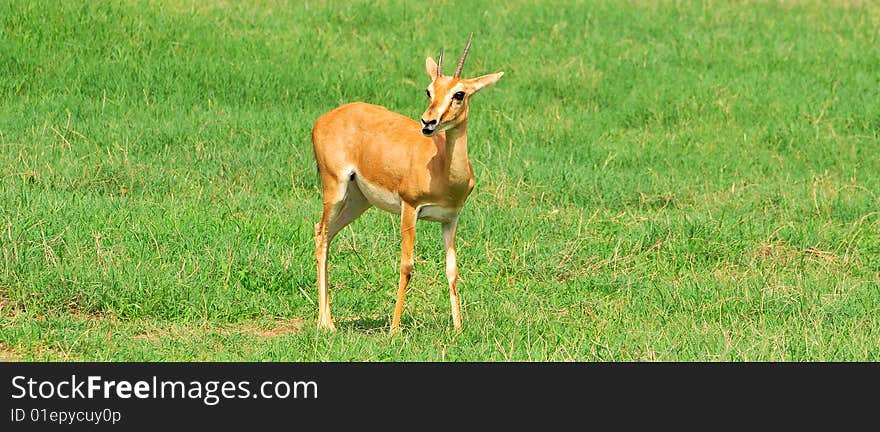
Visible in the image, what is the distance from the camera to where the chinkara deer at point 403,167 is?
716cm

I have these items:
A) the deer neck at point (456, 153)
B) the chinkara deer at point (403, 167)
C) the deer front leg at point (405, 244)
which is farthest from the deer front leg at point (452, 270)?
the deer neck at point (456, 153)

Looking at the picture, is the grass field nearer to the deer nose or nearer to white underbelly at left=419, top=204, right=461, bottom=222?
white underbelly at left=419, top=204, right=461, bottom=222

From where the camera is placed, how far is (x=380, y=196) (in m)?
7.69

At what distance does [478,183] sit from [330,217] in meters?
3.35

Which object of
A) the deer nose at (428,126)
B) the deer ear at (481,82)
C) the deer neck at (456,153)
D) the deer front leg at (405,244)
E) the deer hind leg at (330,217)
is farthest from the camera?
the deer hind leg at (330,217)

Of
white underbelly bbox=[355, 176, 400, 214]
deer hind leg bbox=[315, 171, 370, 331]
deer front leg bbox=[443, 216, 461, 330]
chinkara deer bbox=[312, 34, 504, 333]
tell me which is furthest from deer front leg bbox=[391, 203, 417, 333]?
deer hind leg bbox=[315, 171, 370, 331]

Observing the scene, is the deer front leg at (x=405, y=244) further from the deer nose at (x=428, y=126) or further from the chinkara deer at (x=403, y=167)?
the deer nose at (x=428, y=126)

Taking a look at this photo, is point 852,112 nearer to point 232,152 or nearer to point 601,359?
point 232,152

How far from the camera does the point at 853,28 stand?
17.1 m

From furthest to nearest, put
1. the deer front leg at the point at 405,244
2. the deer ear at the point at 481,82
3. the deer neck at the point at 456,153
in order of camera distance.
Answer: the deer front leg at the point at 405,244
the deer neck at the point at 456,153
the deer ear at the point at 481,82

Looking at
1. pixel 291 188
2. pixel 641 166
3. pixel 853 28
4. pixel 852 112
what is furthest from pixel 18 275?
pixel 853 28

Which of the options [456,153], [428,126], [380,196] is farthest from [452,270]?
[428,126]

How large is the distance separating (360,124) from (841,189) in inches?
218

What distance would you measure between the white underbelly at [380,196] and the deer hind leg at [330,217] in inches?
5.5
